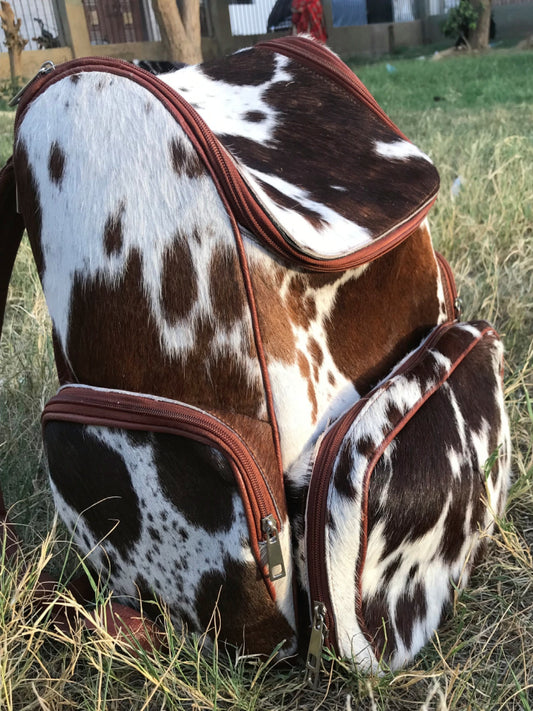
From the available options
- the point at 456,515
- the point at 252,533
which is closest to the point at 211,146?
the point at 252,533

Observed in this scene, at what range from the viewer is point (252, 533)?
0.82 metres

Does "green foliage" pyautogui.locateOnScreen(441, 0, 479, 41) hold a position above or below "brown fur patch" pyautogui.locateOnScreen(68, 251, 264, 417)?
below

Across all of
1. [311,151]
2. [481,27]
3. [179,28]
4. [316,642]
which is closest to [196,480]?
[316,642]

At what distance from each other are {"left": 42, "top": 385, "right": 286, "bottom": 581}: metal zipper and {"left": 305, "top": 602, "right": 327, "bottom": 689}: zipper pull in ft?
0.21

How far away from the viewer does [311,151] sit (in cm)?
102

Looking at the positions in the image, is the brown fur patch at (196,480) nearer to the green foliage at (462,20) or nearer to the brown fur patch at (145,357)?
the brown fur patch at (145,357)

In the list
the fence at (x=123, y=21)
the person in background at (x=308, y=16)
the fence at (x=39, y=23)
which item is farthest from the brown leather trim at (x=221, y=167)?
the fence at (x=123, y=21)

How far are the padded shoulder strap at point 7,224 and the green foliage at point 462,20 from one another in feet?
40.6

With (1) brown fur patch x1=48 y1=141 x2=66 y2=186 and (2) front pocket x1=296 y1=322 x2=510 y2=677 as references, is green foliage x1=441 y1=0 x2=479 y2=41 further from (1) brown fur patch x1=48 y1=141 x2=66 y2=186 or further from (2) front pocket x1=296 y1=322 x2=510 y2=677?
(1) brown fur patch x1=48 y1=141 x2=66 y2=186

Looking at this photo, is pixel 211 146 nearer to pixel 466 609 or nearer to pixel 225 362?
pixel 225 362

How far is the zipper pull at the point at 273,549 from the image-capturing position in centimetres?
82

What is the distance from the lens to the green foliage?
1197 centimetres

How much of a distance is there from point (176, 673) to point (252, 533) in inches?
10.0

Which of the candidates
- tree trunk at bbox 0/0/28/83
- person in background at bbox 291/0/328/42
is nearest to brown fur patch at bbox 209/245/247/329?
tree trunk at bbox 0/0/28/83
